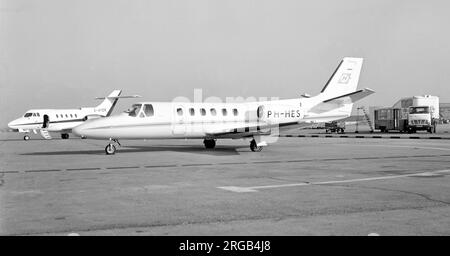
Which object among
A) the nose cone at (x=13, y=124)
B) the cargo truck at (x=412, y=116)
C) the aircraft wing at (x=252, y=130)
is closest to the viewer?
the aircraft wing at (x=252, y=130)

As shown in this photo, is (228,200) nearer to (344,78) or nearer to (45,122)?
(344,78)

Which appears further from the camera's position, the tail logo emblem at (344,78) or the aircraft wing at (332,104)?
the tail logo emblem at (344,78)

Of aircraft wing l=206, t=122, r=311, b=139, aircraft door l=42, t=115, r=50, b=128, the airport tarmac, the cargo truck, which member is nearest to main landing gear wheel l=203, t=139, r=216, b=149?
aircraft wing l=206, t=122, r=311, b=139

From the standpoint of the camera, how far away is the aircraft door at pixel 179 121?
23312 millimetres

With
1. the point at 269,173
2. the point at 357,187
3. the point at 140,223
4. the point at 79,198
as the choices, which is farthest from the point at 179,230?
the point at 269,173

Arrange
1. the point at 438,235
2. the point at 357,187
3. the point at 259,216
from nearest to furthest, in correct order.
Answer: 1. the point at 438,235
2. the point at 259,216
3. the point at 357,187

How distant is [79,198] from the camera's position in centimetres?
952

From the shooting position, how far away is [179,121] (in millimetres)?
23453

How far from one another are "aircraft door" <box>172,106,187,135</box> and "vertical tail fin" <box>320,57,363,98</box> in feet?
30.5

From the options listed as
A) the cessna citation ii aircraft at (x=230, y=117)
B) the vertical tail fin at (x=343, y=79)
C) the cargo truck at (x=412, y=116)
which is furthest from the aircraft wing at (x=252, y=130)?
the cargo truck at (x=412, y=116)

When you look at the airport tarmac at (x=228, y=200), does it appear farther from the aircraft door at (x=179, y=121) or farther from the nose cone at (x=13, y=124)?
the nose cone at (x=13, y=124)

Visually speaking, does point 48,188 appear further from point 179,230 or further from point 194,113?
point 194,113

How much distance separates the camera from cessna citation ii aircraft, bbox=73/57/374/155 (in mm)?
21875
